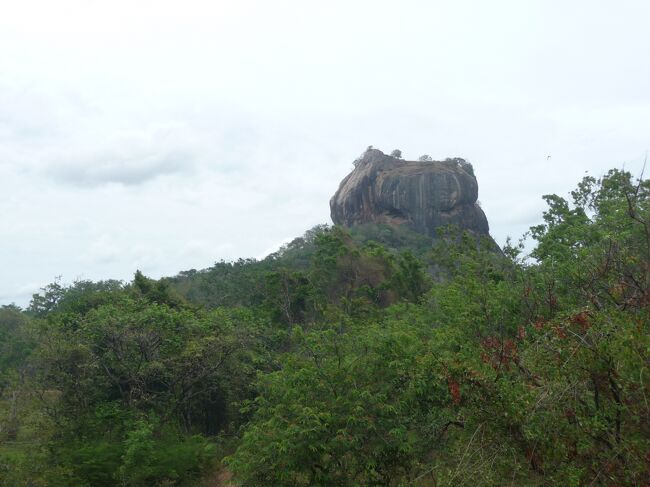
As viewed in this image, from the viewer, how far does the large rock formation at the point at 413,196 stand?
5438cm

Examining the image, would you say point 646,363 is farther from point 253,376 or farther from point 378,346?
point 253,376

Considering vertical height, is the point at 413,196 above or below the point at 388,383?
above

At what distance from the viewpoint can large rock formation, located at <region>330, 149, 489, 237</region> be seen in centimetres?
5438

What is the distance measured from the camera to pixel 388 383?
27.8 feet

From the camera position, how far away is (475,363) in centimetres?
503

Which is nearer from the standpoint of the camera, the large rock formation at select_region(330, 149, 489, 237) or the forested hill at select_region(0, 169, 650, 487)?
the forested hill at select_region(0, 169, 650, 487)

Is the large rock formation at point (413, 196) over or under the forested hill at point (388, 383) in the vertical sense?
over

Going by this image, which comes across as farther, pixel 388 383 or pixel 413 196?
pixel 413 196

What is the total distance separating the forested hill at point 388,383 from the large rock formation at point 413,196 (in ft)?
96.1

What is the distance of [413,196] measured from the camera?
54406mm

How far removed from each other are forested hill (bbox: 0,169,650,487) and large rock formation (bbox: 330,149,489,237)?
29.3m

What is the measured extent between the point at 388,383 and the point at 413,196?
A: 1847 inches

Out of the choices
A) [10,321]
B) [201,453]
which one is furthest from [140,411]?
[10,321]

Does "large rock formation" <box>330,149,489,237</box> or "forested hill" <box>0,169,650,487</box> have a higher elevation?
"large rock formation" <box>330,149,489,237</box>
